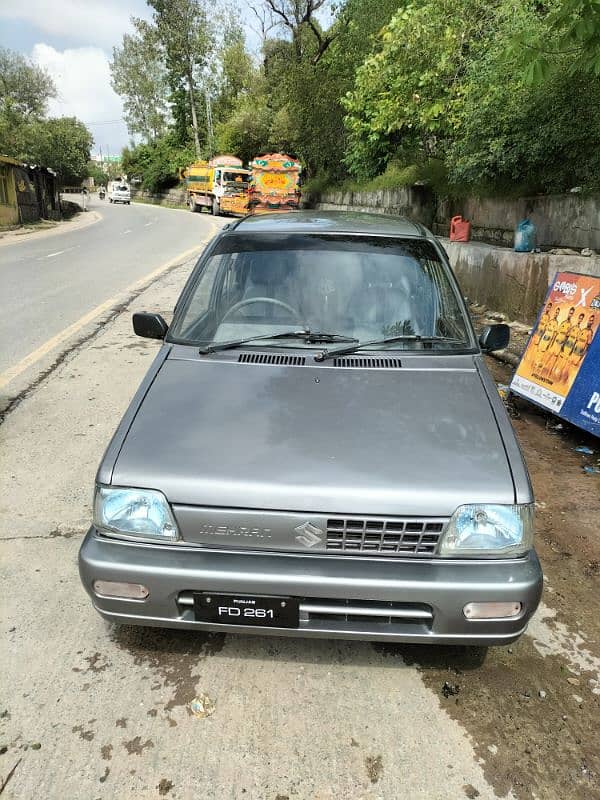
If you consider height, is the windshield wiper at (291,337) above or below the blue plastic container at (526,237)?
below

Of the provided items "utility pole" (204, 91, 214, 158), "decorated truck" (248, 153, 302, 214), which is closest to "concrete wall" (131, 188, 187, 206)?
"utility pole" (204, 91, 214, 158)

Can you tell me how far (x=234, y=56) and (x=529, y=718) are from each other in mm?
61941

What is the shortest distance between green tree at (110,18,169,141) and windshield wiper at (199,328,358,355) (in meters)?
66.5

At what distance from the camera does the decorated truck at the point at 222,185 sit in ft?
118

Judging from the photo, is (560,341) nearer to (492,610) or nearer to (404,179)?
(492,610)

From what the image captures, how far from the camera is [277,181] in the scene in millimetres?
30719

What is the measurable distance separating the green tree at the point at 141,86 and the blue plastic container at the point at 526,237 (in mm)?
61452

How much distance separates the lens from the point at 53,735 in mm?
2125

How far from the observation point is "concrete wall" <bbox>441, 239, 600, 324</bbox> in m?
7.57

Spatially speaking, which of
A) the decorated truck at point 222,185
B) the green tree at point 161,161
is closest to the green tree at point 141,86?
the green tree at point 161,161

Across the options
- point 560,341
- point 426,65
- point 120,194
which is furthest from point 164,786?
point 120,194

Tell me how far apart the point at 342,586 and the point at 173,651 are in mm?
928

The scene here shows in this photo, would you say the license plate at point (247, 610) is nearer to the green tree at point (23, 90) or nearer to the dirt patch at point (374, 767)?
the dirt patch at point (374, 767)

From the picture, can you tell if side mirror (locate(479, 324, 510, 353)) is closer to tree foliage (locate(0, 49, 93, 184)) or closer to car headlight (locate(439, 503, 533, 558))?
car headlight (locate(439, 503, 533, 558))
